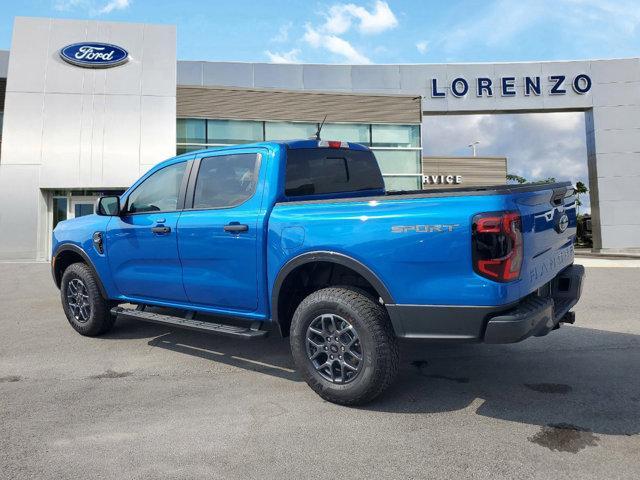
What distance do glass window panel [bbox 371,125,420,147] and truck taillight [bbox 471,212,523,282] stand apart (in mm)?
18859

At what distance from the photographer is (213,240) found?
3998 mm

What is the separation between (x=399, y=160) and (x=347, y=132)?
8.59 ft

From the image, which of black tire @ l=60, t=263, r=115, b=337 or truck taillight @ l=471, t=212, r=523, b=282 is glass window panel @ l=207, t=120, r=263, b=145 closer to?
black tire @ l=60, t=263, r=115, b=337

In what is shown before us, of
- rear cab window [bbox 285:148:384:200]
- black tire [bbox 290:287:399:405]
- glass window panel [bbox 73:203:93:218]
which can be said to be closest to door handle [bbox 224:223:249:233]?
rear cab window [bbox 285:148:384:200]

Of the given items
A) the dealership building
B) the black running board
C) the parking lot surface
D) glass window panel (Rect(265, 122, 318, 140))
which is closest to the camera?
the parking lot surface

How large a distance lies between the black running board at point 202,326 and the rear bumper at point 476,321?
119 cm

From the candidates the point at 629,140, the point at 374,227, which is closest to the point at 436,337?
the point at 374,227

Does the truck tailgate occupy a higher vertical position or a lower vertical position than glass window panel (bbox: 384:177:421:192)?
lower

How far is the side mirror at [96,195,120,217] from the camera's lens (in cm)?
488

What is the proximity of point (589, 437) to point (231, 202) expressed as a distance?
3028 mm

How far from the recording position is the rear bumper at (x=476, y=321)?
2.88 m

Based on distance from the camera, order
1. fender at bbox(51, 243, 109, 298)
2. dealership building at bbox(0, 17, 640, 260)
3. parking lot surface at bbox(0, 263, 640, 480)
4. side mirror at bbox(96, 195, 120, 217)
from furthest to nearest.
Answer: dealership building at bbox(0, 17, 640, 260)
fender at bbox(51, 243, 109, 298)
side mirror at bbox(96, 195, 120, 217)
parking lot surface at bbox(0, 263, 640, 480)

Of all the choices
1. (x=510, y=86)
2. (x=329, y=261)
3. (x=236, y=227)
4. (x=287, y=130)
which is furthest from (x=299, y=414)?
(x=510, y=86)

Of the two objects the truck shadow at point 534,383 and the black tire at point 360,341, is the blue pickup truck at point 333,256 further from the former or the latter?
the truck shadow at point 534,383
